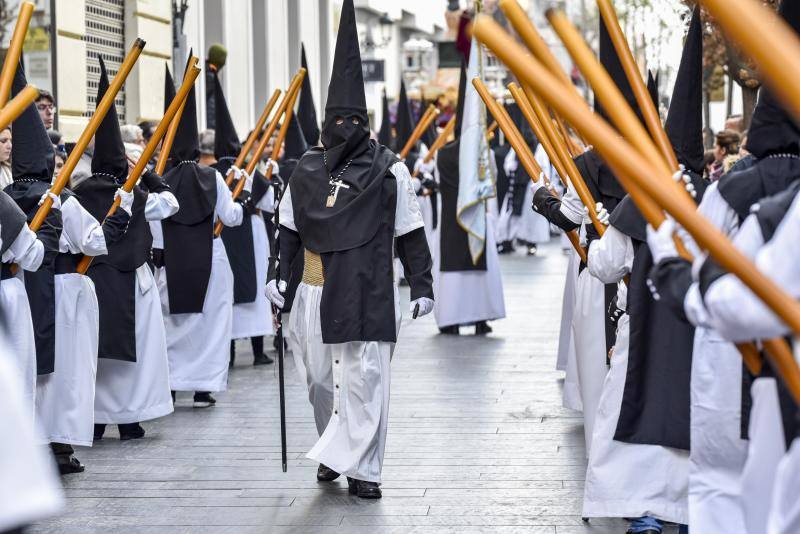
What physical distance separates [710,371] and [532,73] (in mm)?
1977

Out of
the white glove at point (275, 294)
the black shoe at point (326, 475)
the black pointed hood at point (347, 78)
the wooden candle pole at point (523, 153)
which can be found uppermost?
the black pointed hood at point (347, 78)

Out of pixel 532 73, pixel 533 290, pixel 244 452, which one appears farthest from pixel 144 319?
pixel 533 290

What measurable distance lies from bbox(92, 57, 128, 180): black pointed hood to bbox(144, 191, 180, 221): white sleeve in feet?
0.81

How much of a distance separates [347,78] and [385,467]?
2180 millimetres

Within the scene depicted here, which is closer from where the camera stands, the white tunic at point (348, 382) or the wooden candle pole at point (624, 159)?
the wooden candle pole at point (624, 159)

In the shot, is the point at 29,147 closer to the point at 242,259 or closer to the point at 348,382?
Answer: the point at 348,382

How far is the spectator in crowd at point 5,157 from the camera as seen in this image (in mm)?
7617

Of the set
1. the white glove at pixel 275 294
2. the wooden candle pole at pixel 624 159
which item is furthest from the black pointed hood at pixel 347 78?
the wooden candle pole at pixel 624 159

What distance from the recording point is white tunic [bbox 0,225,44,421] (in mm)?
6867

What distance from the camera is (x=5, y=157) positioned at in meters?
7.66

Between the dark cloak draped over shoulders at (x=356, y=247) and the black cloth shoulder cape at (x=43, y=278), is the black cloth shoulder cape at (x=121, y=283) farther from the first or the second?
the dark cloak draped over shoulders at (x=356, y=247)

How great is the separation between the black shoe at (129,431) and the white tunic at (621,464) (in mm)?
3645

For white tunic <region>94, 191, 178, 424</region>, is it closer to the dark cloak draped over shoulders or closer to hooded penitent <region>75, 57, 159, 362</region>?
hooded penitent <region>75, 57, 159, 362</region>

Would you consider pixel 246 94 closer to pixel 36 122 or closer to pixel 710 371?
pixel 36 122
